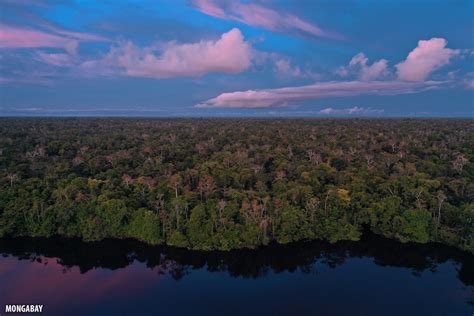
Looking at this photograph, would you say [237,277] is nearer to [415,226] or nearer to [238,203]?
[238,203]

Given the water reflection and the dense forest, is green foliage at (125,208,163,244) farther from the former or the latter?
the water reflection

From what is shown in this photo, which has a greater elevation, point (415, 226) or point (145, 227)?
point (415, 226)

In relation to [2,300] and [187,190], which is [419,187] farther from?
[2,300]

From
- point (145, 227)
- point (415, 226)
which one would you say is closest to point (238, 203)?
point (145, 227)

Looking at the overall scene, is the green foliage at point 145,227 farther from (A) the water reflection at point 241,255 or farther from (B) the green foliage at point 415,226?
(B) the green foliage at point 415,226

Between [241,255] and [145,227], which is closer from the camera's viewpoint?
[241,255]

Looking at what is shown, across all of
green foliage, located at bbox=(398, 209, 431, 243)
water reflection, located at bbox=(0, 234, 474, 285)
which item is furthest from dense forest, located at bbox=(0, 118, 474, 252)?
water reflection, located at bbox=(0, 234, 474, 285)

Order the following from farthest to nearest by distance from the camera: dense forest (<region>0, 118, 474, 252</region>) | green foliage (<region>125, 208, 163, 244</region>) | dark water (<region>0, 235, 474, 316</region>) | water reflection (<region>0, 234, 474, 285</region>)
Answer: green foliage (<region>125, 208, 163, 244</region>) < dense forest (<region>0, 118, 474, 252</region>) < water reflection (<region>0, 234, 474, 285</region>) < dark water (<region>0, 235, 474, 316</region>)

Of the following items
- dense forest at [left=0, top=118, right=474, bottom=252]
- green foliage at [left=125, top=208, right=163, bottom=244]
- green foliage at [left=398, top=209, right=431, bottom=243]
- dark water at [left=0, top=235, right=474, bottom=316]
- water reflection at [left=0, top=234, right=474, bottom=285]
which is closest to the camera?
dark water at [left=0, top=235, right=474, bottom=316]

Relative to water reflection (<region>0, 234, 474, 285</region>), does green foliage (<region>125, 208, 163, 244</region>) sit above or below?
above
